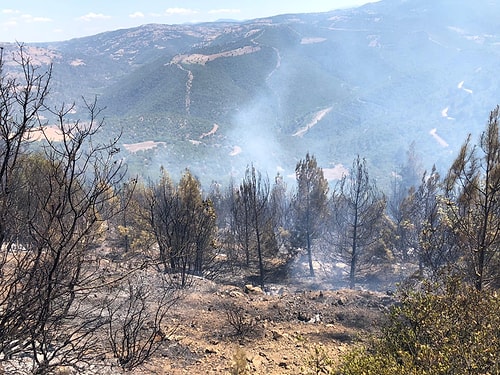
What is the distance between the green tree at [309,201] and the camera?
966 inches

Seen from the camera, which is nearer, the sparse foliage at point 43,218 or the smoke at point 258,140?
the sparse foliage at point 43,218

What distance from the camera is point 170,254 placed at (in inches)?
679

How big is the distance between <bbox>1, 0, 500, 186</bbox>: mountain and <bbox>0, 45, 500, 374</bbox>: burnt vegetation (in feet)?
143

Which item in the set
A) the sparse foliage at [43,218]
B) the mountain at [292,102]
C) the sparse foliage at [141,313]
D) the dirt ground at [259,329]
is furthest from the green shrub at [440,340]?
the mountain at [292,102]

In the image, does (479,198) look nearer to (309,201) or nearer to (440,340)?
(440,340)

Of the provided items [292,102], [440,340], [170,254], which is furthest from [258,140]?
[440,340]

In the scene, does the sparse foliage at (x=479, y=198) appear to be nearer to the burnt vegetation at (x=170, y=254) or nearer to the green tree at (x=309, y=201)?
the burnt vegetation at (x=170, y=254)

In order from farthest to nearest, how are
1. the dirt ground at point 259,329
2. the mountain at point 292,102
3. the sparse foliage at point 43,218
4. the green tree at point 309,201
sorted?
1. the mountain at point 292,102
2. the green tree at point 309,201
3. the dirt ground at point 259,329
4. the sparse foliage at point 43,218

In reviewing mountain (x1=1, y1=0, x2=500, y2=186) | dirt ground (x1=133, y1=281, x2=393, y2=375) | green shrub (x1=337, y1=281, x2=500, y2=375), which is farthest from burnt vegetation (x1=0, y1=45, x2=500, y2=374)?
mountain (x1=1, y1=0, x2=500, y2=186)

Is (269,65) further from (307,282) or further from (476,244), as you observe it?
(476,244)

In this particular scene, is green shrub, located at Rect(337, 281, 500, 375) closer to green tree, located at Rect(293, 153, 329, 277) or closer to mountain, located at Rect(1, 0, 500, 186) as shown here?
green tree, located at Rect(293, 153, 329, 277)

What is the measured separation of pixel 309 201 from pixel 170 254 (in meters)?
11.1

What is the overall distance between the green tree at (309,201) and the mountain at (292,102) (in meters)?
41.8

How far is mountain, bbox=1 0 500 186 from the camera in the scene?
86.3m
